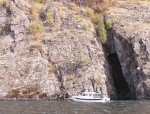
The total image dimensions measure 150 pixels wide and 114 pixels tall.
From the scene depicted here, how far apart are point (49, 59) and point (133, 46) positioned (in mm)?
23808

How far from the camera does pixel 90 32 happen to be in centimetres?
10775

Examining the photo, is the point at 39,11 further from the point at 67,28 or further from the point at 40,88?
the point at 40,88

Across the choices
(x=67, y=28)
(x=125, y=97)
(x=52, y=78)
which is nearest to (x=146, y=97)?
(x=125, y=97)

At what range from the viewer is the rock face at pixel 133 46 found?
95312 mm

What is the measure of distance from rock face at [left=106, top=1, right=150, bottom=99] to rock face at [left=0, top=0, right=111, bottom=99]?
580 centimetres

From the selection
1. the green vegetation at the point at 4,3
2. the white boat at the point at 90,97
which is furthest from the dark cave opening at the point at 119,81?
the green vegetation at the point at 4,3

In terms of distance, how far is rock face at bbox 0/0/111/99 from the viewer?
9525 cm

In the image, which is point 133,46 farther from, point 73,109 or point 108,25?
point 73,109

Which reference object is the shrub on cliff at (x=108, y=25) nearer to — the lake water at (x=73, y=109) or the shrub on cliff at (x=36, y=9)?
the shrub on cliff at (x=36, y=9)

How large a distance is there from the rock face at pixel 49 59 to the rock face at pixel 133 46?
5.80 m

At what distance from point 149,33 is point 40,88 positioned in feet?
114

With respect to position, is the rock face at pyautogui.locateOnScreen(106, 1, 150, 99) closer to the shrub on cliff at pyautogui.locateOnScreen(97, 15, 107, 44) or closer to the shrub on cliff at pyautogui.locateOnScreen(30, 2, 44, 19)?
the shrub on cliff at pyautogui.locateOnScreen(97, 15, 107, 44)

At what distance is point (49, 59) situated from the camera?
10112 centimetres

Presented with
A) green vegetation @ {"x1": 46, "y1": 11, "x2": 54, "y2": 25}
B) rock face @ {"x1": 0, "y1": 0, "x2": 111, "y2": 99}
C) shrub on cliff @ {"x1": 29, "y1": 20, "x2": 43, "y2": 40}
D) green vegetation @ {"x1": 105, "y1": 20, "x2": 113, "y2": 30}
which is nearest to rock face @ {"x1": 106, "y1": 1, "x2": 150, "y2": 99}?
green vegetation @ {"x1": 105, "y1": 20, "x2": 113, "y2": 30}
